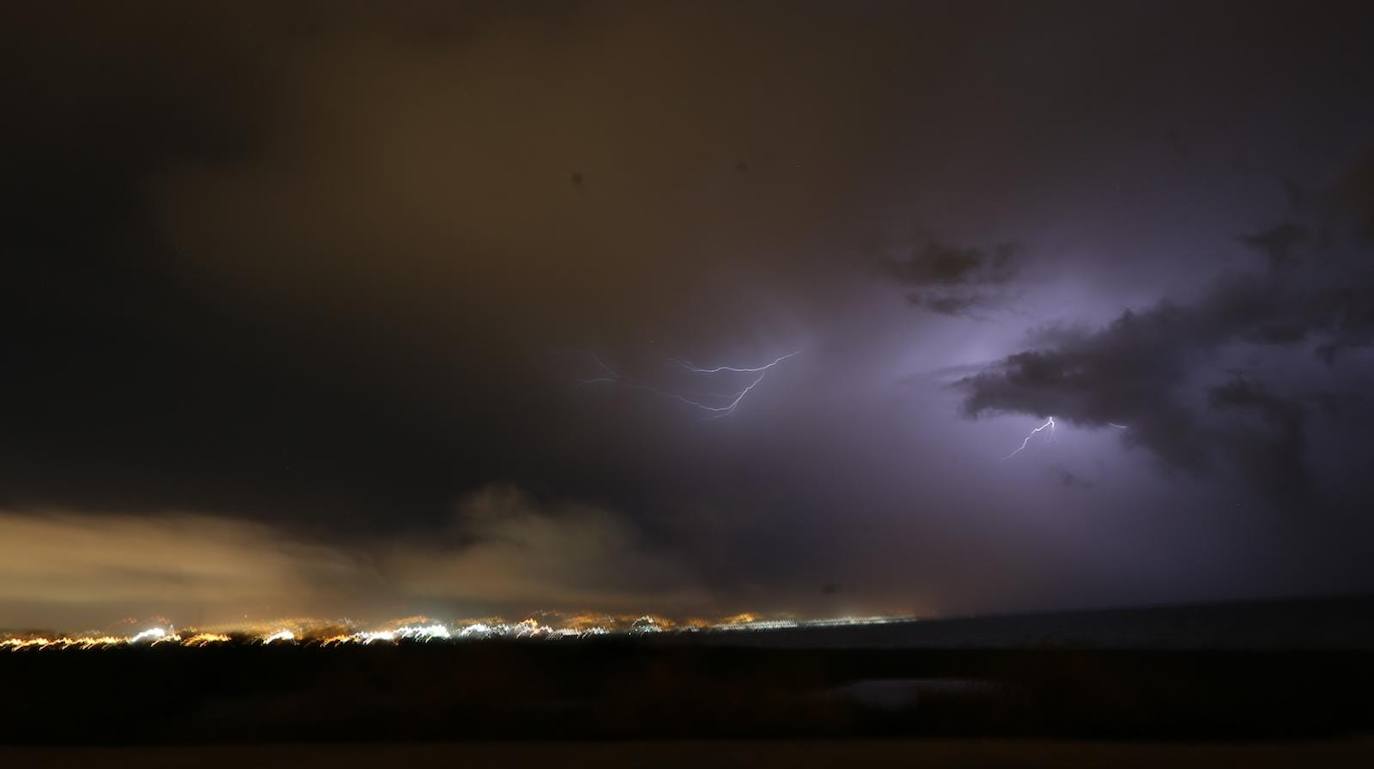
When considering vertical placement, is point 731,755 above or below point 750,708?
below

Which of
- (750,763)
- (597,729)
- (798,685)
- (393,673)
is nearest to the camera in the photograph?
(750,763)

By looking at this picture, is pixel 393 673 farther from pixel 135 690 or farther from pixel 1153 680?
pixel 1153 680

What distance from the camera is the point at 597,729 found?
12828 mm

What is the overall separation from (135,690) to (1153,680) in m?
19.7

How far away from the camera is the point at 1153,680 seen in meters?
14.8

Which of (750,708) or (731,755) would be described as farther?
(750,708)

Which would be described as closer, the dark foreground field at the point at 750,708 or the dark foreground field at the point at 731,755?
the dark foreground field at the point at 731,755

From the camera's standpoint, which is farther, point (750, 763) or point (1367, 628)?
point (1367, 628)

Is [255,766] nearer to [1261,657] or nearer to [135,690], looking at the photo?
[135,690]

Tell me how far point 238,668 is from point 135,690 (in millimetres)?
10569

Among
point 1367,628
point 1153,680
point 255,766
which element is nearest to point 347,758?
point 255,766

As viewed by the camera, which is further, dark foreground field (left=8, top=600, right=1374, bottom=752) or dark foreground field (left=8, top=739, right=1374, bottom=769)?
dark foreground field (left=8, top=600, right=1374, bottom=752)

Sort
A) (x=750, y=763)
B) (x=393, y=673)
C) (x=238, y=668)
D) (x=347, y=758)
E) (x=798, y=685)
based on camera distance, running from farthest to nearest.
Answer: (x=238, y=668) < (x=393, y=673) < (x=798, y=685) < (x=347, y=758) < (x=750, y=763)

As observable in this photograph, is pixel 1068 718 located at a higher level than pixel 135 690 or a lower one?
lower
